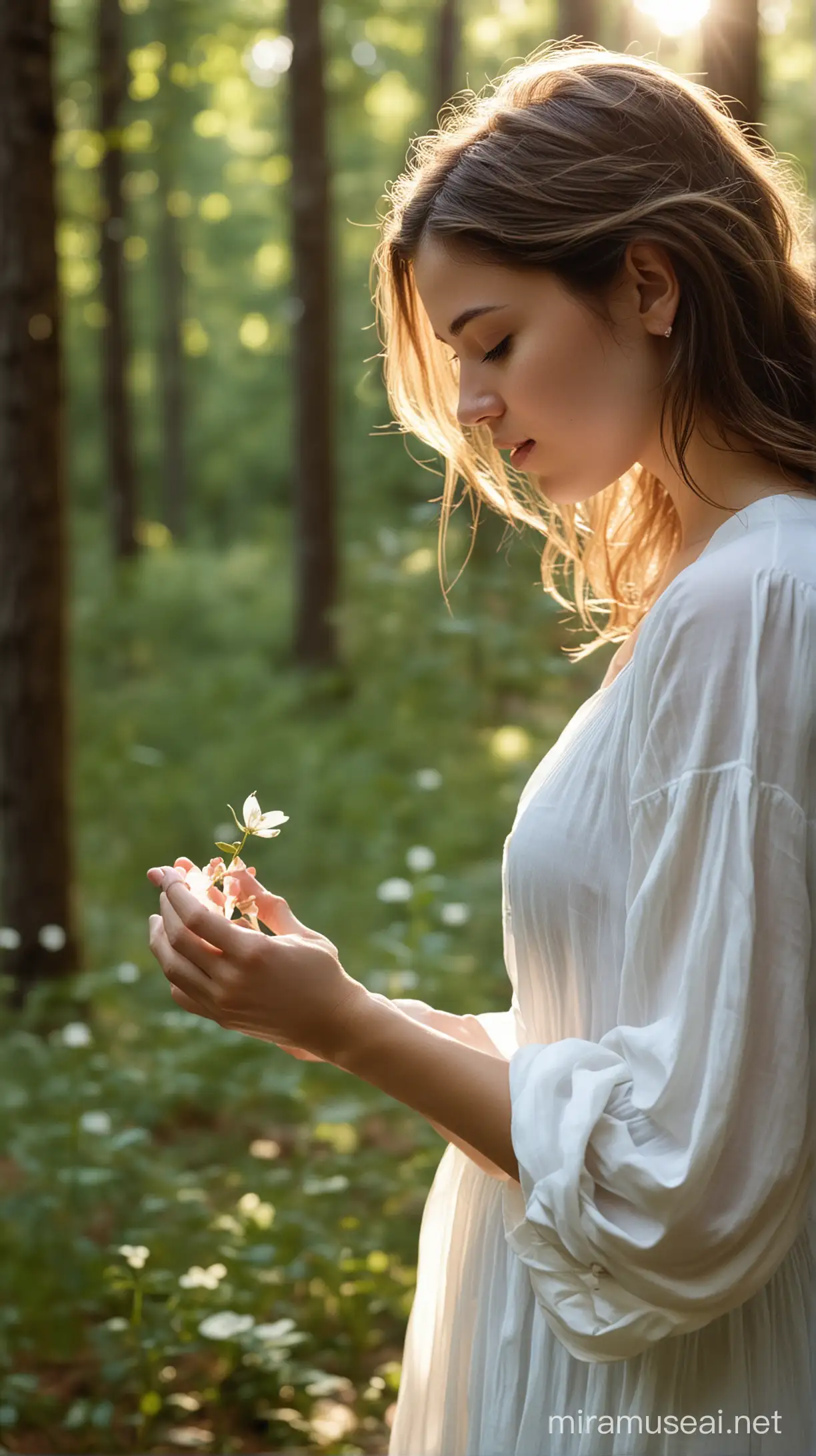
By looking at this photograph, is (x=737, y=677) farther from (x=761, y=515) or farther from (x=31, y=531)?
(x=31, y=531)

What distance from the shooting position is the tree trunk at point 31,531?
432cm

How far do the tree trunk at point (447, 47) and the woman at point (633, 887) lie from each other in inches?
491

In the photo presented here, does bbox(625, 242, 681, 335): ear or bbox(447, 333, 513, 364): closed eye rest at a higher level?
bbox(625, 242, 681, 335): ear

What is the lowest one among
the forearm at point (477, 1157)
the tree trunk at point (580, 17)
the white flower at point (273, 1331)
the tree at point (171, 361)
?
the white flower at point (273, 1331)

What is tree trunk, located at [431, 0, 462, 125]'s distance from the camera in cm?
1270

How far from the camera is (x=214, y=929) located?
1312 millimetres

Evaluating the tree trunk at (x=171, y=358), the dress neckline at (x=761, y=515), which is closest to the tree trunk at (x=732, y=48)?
the dress neckline at (x=761, y=515)

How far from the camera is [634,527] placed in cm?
185

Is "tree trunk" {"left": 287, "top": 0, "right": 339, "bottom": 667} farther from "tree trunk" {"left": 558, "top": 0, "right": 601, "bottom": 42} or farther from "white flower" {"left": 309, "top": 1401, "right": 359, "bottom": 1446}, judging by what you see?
"white flower" {"left": 309, "top": 1401, "right": 359, "bottom": 1446}

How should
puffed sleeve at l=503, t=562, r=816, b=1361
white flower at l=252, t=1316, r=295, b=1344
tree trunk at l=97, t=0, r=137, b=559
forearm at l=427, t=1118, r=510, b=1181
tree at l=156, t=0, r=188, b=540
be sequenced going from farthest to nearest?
tree at l=156, t=0, r=188, b=540
tree trunk at l=97, t=0, r=137, b=559
white flower at l=252, t=1316, r=295, b=1344
forearm at l=427, t=1118, r=510, b=1181
puffed sleeve at l=503, t=562, r=816, b=1361

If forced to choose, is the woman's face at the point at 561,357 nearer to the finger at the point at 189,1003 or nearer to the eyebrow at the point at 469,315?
the eyebrow at the point at 469,315

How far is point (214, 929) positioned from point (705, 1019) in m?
0.50

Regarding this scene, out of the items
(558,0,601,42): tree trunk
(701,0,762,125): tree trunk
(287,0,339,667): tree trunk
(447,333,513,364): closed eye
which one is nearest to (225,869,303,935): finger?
(447,333,513,364): closed eye

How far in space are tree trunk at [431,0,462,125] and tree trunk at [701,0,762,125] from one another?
9.76 m
